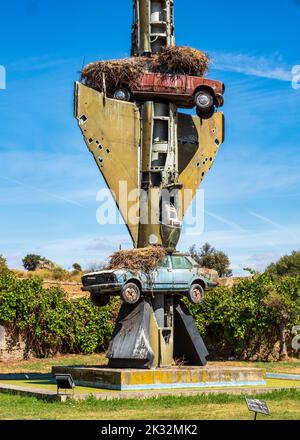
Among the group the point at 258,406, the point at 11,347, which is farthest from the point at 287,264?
the point at 258,406

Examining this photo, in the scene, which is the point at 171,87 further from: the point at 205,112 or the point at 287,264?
the point at 287,264

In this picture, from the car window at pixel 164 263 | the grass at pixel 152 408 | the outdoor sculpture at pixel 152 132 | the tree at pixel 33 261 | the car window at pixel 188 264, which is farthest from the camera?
the tree at pixel 33 261

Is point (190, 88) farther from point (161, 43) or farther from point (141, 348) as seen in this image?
point (141, 348)

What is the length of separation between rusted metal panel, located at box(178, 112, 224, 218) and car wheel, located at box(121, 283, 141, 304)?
3.85m

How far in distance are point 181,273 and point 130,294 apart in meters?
1.57

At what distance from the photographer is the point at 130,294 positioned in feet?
66.3

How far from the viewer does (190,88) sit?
22156 millimetres

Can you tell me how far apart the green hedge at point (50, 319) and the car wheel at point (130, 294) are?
1132 cm

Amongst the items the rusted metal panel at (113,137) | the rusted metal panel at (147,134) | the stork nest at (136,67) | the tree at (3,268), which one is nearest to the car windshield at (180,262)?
the rusted metal panel at (113,137)

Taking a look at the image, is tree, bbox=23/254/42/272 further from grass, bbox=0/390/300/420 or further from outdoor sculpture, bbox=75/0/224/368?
grass, bbox=0/390/300/420

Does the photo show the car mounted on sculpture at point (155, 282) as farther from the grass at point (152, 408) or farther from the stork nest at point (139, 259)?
the grass at point (152, 408)

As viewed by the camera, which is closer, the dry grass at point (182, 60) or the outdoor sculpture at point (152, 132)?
the outdoor sculpture at point (152, 132)

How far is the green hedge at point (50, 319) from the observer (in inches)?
1212

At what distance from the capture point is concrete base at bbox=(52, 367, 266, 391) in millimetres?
18562
